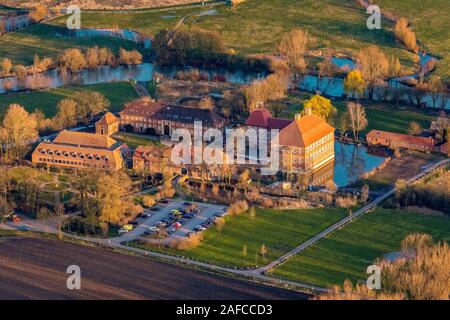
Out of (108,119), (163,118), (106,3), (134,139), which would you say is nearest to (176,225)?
(134,139)

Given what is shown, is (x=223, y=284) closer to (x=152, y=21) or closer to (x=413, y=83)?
(x=413, y=83)

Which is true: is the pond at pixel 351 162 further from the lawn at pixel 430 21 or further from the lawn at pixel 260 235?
the lawn at pixel 430 21

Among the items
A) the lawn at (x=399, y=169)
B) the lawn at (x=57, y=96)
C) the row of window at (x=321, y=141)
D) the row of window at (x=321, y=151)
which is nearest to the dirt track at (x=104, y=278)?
the lawn at (x=399, y=169)

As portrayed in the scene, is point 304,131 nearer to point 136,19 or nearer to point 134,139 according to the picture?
point 134,139

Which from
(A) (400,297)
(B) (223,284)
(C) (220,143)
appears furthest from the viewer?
(C) (220,143)

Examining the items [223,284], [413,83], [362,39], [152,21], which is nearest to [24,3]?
[152,21]
